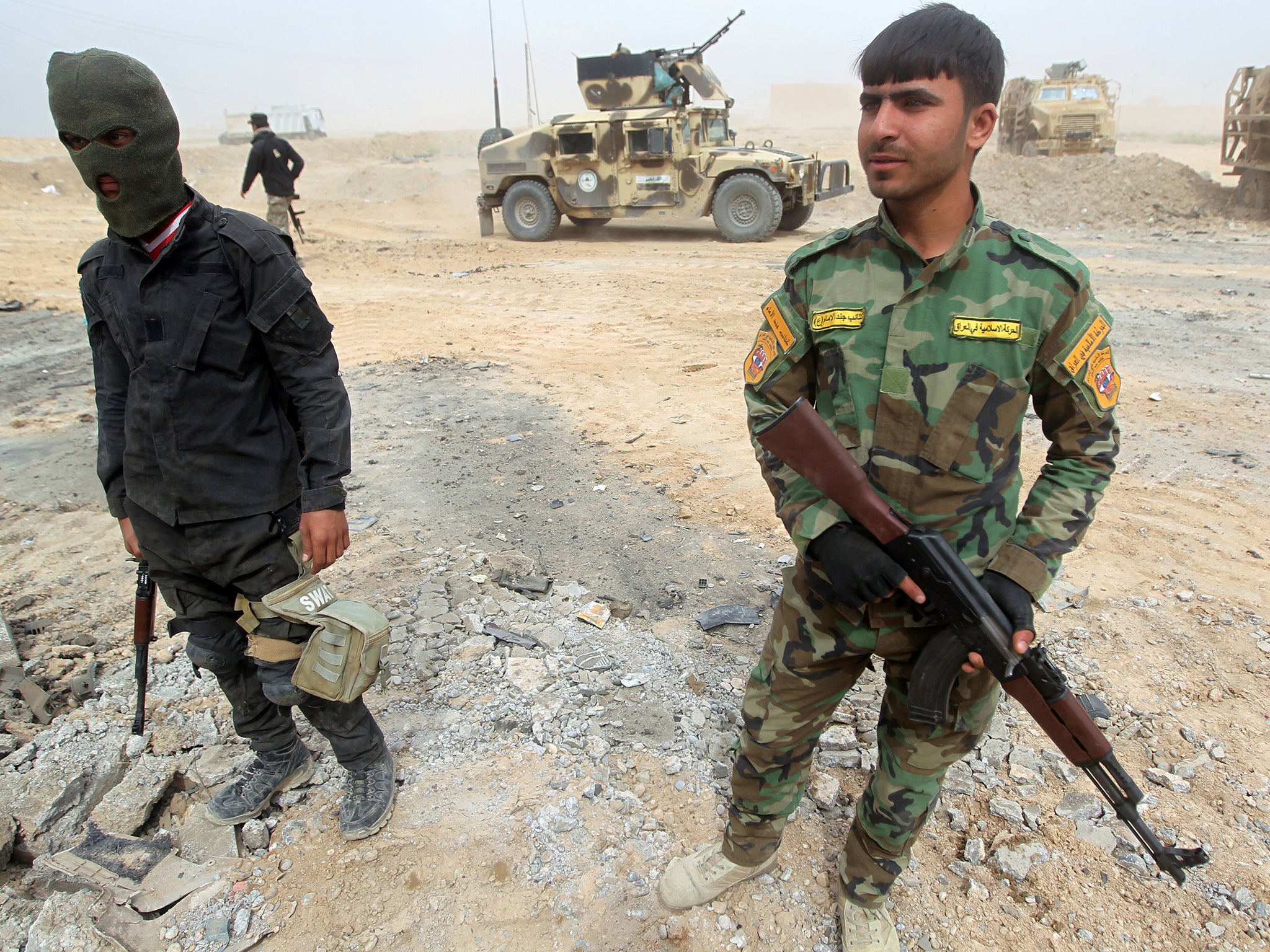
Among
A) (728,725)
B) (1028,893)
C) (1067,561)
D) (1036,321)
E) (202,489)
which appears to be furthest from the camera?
(1067,561)

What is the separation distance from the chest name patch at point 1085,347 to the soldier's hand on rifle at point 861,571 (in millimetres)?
452

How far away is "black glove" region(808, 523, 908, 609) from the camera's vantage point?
136 cm

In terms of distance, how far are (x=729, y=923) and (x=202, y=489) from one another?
1.57 metres

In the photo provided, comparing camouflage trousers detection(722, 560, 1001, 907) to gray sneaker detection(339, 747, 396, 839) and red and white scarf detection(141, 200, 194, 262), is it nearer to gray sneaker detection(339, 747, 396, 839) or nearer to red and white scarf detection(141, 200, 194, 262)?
gray sneaker detection(339, 747, 396, 839)

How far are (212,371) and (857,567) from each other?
1.44 metres

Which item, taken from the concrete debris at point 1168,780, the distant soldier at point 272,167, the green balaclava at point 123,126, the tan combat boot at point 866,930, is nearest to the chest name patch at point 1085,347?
the tan combat boot at point 866,930

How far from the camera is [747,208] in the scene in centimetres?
1136

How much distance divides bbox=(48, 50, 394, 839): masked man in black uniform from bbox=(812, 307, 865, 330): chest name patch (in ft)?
3.64

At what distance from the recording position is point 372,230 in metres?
14.4

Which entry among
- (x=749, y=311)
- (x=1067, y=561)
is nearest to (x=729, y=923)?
(x=1067, y=561)

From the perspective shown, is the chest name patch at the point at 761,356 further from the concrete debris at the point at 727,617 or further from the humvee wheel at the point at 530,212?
the humvee wheel at the point at 530,212

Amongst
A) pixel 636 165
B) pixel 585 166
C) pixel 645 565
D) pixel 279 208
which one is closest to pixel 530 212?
pixel 585 166

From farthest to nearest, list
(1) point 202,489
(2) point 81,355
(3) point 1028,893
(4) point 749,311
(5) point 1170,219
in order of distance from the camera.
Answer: (5) point 1170,219 < (4) point 749,311 < (2) point 81,355 < (3) point 1028,893 < (1) point 202,489

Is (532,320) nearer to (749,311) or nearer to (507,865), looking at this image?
(749,311)
